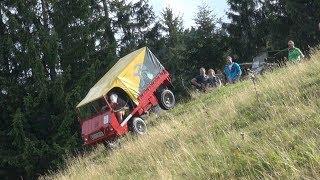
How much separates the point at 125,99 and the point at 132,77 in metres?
0.82

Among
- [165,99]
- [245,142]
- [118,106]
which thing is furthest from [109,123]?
[245,142]

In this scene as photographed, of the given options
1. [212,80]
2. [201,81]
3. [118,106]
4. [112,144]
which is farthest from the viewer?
[201,81]

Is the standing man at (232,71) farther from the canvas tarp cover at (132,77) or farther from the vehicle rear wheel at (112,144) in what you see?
the vehicle rear wheel at (112,144)

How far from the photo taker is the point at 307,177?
5480 mm

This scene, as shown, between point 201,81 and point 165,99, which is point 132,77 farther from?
point 201,81

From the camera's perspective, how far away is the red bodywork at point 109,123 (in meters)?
16.1

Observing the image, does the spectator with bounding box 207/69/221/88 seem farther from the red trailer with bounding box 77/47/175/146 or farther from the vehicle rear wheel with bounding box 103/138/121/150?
the vehicle rear wheel with bounding box 103/138/121/150

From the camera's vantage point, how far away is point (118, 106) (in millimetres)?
16766

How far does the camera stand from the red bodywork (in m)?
16.1

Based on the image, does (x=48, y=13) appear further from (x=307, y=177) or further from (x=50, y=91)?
(x=307, y=177)

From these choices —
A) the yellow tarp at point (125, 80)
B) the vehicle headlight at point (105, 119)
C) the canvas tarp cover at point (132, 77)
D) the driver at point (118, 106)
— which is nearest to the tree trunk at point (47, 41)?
the canvas tarp cover at point (132, 77)

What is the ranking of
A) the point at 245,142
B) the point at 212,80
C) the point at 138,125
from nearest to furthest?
the point at 245,142 < the point at 138,125 < the point at 212,80

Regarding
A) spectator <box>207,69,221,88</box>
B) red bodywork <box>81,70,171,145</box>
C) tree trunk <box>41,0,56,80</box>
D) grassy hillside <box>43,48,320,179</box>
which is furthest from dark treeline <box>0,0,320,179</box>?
grassy hillside <box>43,48,320,179</box>

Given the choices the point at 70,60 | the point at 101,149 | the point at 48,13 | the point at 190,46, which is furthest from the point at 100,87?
the point at 190,46
